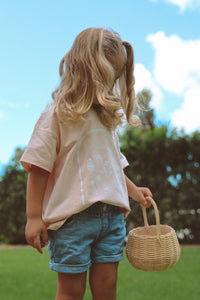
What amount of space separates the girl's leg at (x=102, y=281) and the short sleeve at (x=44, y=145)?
1.78 feet

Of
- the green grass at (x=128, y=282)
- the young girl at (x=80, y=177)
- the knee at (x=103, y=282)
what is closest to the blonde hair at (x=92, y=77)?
the young girl at (x=80, y=177)

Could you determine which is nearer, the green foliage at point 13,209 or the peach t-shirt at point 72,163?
the peach t-shirt at point 72,163

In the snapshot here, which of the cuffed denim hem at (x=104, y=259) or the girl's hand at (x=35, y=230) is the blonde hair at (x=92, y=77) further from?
the cuffed denim hem at (x=104, y=259)

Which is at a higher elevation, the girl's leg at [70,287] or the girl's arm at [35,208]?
the girl's arm at [35,208]

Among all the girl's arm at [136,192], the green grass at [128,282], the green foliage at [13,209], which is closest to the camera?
the girl's arm at [136,192]

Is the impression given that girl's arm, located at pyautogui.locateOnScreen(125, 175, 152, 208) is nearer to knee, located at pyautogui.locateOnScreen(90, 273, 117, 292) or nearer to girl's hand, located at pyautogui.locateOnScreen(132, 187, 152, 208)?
girl's hand, located at pyautogui.locateOnScreen(132, 187, 152, 208)

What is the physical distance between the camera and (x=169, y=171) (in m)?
7.12

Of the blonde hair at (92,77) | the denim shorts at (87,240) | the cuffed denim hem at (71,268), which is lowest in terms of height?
the cuffed denim hem at (71,268)

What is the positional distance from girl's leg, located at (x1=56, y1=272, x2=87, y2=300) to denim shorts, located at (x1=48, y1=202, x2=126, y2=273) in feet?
0.15

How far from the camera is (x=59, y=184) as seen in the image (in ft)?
5.78

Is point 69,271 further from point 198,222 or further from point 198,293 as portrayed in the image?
point 198,222

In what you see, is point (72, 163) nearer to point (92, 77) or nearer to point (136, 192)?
point (92, 77)

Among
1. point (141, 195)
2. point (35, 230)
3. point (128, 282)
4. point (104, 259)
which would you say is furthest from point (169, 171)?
point (35, 230)

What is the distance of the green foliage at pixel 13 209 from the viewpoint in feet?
27.2
